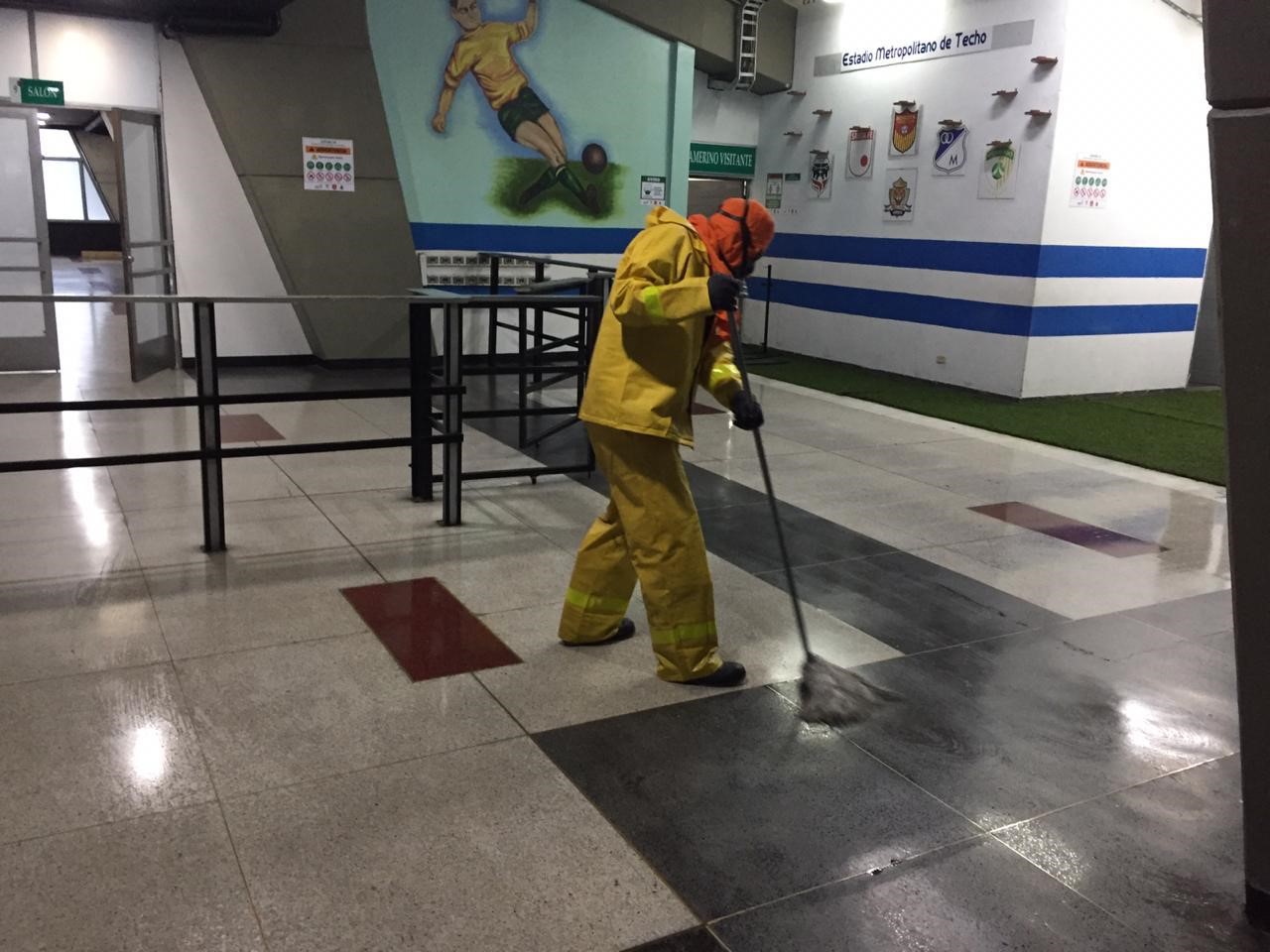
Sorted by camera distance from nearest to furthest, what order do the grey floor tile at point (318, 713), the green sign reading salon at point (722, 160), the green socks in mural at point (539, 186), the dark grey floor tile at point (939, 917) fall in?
the dark grey floor tile at point (939, 917), the grey floor tile at point (318, 713), the green socks in mural at point (539, 186), the green sign reading salon at point (722, 160)

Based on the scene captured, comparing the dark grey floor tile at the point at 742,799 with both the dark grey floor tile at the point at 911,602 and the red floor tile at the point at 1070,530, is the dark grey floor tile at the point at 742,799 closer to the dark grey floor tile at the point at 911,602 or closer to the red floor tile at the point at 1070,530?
the dark grey floor tile at the point at 911,602

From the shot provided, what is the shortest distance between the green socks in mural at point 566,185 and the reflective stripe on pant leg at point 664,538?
675cm

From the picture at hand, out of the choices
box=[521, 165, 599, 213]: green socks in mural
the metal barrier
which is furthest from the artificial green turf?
the metal barrier

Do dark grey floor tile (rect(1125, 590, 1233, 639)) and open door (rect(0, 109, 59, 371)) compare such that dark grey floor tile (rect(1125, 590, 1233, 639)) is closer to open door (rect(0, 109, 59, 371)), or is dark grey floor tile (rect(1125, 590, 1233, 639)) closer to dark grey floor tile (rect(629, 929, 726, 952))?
dark grey floor tile (rect(629, 929, 726, 952))

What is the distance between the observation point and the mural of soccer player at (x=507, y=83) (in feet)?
29.2

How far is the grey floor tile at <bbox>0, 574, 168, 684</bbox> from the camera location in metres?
3.34

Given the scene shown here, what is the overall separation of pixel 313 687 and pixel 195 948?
3.95 ft

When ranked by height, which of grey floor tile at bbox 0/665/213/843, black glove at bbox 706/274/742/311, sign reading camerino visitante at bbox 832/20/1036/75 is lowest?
grey floor tile at bbox 0/665/213/843

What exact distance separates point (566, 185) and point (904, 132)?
3.26m

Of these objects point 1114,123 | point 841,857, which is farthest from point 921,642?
point 1114,123

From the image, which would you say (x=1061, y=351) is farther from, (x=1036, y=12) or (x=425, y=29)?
Answer: (x=425, y=29)

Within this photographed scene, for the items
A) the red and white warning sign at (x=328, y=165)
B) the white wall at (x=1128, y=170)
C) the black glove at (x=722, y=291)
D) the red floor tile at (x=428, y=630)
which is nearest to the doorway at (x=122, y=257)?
the red and white warning sign at (x=328, y=165)

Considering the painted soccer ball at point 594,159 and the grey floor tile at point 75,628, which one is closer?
the grey floor tile at point 75,628

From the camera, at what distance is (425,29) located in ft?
28.8
